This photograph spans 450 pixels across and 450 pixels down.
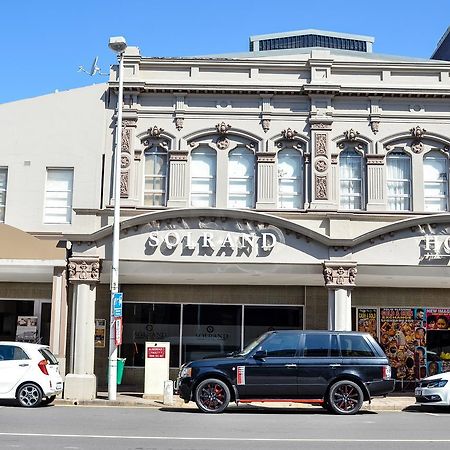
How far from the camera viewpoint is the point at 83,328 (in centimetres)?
1933

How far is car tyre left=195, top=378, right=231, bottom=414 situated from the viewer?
15.8 m

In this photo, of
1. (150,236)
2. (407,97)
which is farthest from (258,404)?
(407,97)

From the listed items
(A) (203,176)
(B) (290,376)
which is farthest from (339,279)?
(A) (203,176)

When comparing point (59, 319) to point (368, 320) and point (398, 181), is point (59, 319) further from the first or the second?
point (398, 181)

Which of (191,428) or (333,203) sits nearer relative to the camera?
(191,428)

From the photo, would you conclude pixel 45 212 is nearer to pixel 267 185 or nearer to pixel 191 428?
pixel 267 185

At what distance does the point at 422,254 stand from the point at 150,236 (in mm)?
7091

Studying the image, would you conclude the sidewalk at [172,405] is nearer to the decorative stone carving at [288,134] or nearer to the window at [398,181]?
the window at [398,181]

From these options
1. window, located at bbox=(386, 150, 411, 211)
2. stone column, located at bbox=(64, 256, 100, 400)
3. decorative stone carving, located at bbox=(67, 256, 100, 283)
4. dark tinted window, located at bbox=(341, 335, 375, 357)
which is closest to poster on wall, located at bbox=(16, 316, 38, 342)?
stone column, located at bbox=(64, 256, 100, 400)

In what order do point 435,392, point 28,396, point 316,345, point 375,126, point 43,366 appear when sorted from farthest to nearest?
point 375,126
point 435,392
point 43,366
point 28,396
point 316,345

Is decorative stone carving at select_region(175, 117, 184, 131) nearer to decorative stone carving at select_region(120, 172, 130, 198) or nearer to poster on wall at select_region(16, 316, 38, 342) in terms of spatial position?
decorative stone carving at select_region(120, 172, 130, 198)

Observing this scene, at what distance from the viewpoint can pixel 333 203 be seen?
2261 cm

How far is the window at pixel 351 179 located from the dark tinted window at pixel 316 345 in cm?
739

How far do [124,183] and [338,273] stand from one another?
286 inches
